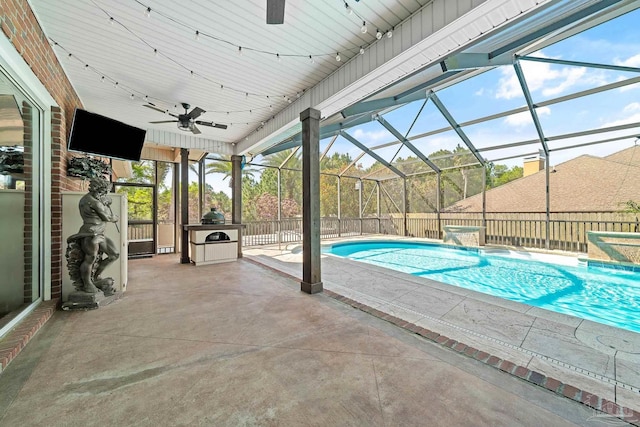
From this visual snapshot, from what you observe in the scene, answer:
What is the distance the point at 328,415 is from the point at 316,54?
3585mm

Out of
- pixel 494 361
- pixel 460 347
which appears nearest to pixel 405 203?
pixel 460 347

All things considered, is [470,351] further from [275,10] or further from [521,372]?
[275,10]

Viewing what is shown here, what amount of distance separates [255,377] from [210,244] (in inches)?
182

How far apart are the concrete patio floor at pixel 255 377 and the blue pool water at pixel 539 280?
9.38 ft

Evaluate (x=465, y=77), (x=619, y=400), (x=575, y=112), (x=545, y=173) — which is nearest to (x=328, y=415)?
(x=619, y=400)

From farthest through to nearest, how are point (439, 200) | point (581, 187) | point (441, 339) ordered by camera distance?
point (439, 200)
point (581, 187)
point (441, 339)

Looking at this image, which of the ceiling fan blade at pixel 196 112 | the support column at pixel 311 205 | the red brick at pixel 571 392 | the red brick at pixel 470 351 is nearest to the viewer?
the red brick at pixel 571 392

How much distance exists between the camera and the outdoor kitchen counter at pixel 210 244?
227 inches

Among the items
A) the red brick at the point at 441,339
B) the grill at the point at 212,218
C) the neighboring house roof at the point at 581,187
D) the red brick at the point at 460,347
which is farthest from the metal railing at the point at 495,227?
the red brick at the point at 460,347

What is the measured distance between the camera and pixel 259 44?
115 inches

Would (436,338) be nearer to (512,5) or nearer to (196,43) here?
(512,5)

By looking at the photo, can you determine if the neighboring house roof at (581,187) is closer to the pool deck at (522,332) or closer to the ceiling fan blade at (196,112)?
the pool deck at (522,332)

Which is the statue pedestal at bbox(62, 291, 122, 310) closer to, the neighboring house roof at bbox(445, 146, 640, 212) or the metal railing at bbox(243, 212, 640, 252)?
the metal railing at bbox(243, 212, 640, 252)

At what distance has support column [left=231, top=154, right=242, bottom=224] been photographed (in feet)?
22.3
